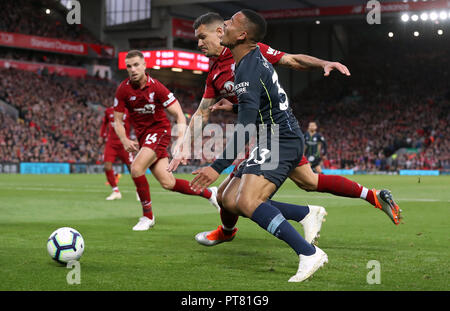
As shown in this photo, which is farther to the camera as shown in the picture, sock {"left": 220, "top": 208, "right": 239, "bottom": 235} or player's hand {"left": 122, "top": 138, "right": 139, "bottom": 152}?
player's hand {"left": 122, "top": 138, "right": 139, "bottom": 152}

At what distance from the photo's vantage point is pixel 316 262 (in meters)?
5.02

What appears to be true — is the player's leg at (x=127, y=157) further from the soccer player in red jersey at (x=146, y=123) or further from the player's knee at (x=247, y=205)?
the player's knee at (x=247, y=205)

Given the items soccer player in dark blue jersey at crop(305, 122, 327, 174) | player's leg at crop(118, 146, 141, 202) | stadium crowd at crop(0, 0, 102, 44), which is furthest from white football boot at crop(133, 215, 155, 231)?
stadium crowd at crop(0, 0, 102, 44)

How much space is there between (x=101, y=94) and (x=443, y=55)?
29.2 metres

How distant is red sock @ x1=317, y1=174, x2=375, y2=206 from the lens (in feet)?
22.8

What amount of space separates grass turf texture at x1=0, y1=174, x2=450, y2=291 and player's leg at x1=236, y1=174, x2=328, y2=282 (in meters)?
0.15

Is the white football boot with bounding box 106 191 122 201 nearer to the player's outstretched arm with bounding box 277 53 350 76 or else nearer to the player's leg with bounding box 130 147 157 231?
the player's leg with bounding box 130 147 157 231

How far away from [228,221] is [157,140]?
2.64 metres

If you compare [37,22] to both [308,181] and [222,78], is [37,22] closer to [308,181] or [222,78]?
[222,78]

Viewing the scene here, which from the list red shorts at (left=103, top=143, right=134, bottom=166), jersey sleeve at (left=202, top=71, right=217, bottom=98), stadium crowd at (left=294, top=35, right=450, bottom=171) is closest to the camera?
jersey sleeve at (left=202, top=71, right=217, bottom=98)

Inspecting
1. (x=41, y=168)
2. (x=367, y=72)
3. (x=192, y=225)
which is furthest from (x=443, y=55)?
(x=192, y=225)

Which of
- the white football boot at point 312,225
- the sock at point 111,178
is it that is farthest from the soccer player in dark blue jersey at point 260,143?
the sock at point 111,178

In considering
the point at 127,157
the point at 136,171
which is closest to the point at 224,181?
the point at 136,171

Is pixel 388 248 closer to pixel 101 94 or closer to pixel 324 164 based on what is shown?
pixel 324 164
